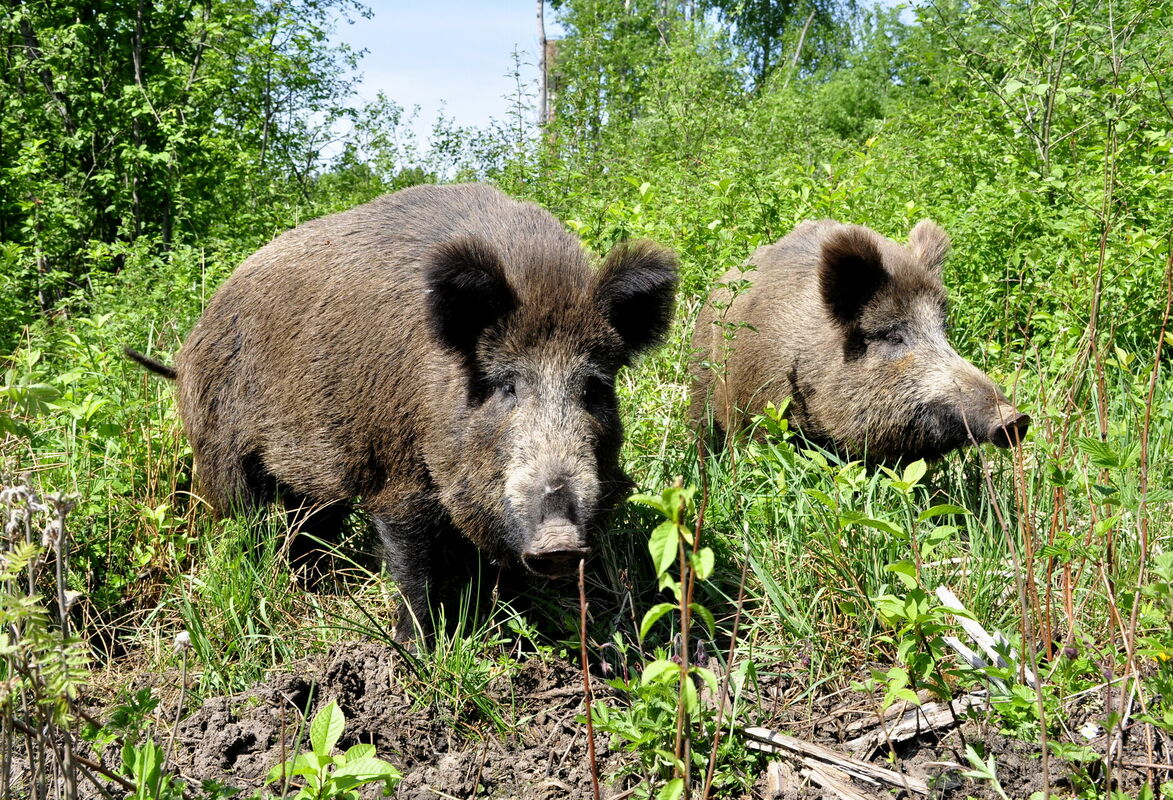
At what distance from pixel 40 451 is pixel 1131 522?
15.9ft

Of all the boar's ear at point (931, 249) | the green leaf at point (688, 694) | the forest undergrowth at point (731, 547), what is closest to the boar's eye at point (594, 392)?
the forest undergrowth at point (731, 547)

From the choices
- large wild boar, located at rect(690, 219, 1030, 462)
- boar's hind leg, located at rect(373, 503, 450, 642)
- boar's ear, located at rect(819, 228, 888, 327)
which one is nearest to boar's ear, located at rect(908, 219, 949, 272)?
large wild boar, located at rect(690, 219, 1030, 462)

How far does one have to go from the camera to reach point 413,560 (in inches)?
153

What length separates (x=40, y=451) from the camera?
4707 mm

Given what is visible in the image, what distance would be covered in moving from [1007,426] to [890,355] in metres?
0.86

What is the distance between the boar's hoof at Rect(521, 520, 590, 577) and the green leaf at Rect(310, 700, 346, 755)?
0.87 m

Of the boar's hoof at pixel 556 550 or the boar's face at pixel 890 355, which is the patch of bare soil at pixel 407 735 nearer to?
the boar's hoof at pixel 556 550

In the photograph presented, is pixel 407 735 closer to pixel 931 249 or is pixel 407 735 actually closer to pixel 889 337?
pixel 889 337

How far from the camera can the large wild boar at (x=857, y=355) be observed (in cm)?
511

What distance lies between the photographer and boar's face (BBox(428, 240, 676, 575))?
3.47 m

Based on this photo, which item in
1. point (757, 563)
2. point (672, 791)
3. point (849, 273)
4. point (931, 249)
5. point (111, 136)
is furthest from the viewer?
point (111, 136)

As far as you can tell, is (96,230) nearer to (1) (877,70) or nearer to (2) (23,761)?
(2) (23,761)

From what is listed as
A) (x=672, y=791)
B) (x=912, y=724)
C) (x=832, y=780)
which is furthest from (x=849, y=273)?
(x=672, y=791)

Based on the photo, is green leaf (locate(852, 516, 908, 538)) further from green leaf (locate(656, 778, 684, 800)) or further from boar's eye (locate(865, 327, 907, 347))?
boar's eye (locate(865, 327, 907, 347))
